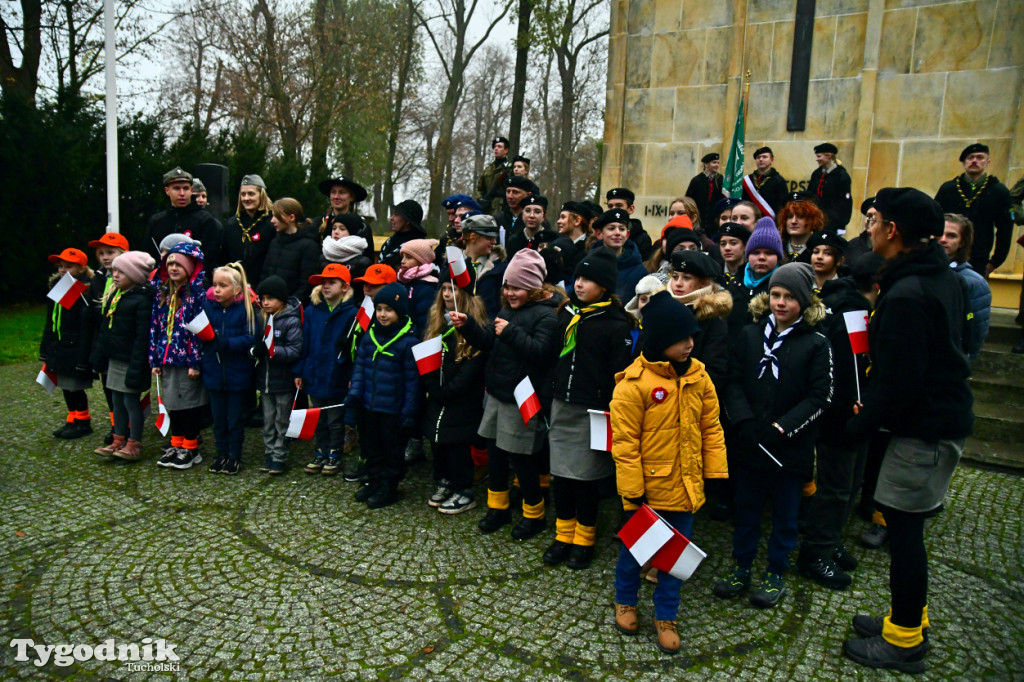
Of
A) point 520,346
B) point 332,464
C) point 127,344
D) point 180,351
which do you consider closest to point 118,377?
point 127,344

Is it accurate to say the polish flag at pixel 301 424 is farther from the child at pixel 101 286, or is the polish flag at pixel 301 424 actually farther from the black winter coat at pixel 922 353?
the black winter coat at pixel 922 353

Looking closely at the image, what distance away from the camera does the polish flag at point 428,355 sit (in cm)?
472

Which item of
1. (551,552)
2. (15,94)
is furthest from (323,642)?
(15,94)

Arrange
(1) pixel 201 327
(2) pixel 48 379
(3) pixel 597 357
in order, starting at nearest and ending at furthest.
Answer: (3) pixel 597 357 < (1) pixel 201 327 < (2) pixel 48 379

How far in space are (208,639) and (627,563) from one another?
81.7 inches

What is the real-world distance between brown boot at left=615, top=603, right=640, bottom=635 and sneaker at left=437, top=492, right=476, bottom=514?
167cm

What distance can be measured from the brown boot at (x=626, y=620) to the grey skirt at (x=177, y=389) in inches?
153

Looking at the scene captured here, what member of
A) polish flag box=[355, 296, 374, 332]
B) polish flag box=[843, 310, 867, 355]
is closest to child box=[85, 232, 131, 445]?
polish flag box=[355, 296, 374, 332]

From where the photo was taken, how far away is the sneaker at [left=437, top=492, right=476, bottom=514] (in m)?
4.95

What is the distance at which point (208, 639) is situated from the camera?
11.1ft

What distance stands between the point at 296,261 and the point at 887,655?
5458mm

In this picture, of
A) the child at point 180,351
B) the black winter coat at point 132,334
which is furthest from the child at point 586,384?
the black winter coat at point 132,334

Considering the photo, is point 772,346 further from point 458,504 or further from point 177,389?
point 177,389

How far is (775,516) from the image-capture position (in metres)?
3.92
